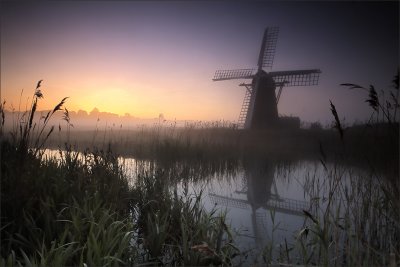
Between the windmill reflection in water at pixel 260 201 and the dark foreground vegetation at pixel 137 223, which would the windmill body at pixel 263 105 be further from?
the dark foreground vegetation at pixel 137 223

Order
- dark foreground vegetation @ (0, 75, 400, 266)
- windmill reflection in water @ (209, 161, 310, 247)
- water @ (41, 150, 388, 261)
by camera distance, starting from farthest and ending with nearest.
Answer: windmill reflection in water @ (209, 161, 310, 247)
water @ (41, 150, 388, 261)
dark foreground vegetation @ (0, 75, 400, 266)

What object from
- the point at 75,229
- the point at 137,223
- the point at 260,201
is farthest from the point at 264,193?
the point at 75,229

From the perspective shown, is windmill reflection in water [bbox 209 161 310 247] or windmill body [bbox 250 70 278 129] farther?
windmill body [bbox 250 70 278 129]

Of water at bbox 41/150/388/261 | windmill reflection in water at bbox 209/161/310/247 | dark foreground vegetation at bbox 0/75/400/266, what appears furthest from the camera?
windmill reflection in water at bbox 209/161/310/247

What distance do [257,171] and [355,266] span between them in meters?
7.06

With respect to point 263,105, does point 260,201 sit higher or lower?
lower

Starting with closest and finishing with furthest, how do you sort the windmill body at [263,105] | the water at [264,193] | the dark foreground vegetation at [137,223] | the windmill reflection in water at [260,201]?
1. the dark foreground vegetation at [137,223]
2. the water at [264,193]
3. the windmill reflection in water at [260,201]
4. the windmill body at [263,105]

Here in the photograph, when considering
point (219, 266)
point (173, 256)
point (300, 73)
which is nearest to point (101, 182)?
point (173, 256)

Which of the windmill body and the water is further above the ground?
the windmill body

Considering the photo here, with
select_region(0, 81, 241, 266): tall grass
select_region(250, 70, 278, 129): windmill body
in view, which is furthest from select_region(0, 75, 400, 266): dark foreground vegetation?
select_region(250, 70, 278, 129): windmill body

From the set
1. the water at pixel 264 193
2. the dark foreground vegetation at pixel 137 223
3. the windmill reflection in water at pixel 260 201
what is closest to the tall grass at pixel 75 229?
the dark foreground vegetation at pixel 137 223

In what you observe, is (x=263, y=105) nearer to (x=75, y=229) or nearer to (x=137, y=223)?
(x=137, y=223)

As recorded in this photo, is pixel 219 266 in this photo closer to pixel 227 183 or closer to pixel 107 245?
pixel 107 245

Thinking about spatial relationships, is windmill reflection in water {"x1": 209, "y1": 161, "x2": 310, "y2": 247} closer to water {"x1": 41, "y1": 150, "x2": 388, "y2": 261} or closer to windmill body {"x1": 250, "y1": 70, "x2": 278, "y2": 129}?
water {"x1": 41, "y1": 150, "x2": 388, "y2": 261}
